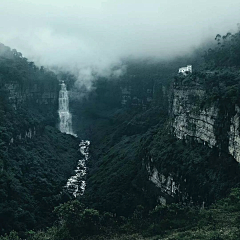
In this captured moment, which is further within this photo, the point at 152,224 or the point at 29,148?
the point at 29,148

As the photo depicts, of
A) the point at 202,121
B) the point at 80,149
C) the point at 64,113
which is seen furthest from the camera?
the point at 64,113

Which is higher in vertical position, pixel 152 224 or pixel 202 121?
pixel 202 121

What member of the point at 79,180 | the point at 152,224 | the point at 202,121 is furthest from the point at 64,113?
the point at 152,224

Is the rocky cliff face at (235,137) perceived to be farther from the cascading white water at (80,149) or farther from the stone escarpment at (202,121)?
the cascading white water at (80,149)

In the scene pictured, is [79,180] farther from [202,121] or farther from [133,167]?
[202,121]

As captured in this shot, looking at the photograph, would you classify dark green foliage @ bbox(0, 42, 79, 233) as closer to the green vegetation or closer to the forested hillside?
the forested hillside

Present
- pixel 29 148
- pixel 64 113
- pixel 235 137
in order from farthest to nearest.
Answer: pixel 64 113 → pixel 29 148 → pixel 235 137

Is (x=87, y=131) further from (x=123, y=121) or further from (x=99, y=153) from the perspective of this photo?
(x=99, y=153)

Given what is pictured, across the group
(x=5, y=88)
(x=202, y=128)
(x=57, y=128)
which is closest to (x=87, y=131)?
(x=57, y=128)
